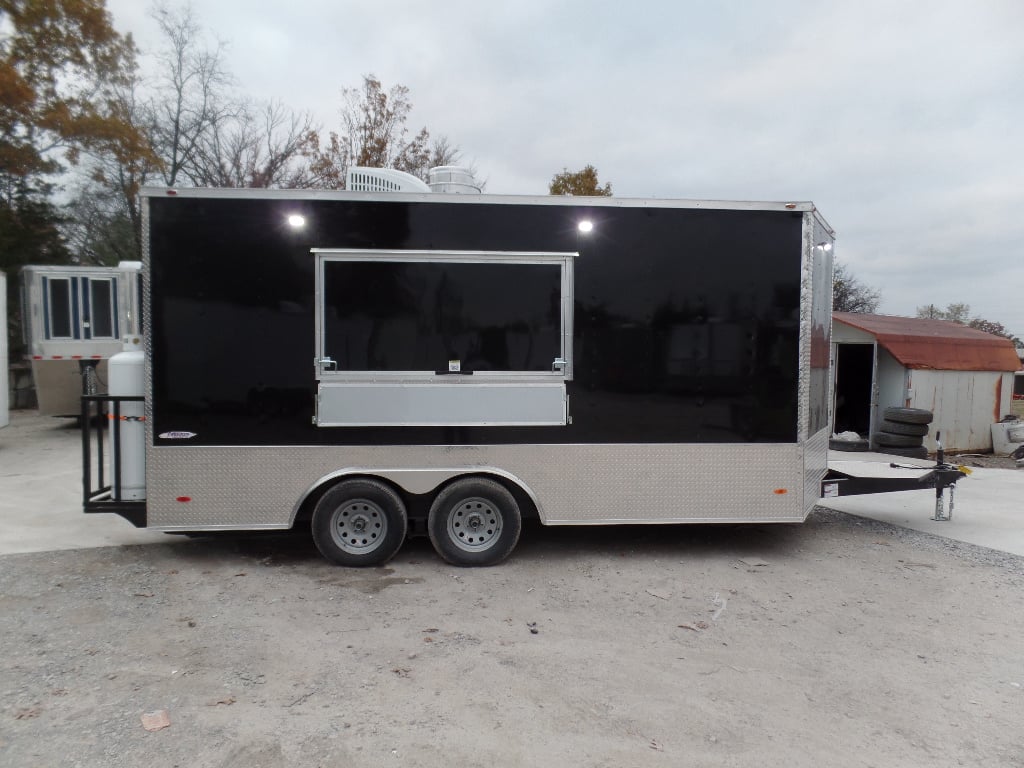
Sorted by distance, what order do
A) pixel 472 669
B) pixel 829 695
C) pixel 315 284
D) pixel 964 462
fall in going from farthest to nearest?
pixel 964 462, pixel 315 284, pixel 472 669, pixel 829 695

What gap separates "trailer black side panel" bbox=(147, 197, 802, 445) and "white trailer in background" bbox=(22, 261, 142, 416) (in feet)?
27.4

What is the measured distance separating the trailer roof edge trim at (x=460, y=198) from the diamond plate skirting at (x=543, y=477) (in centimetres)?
191

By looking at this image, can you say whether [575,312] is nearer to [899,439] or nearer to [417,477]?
[417,477]

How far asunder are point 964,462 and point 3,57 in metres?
22.9

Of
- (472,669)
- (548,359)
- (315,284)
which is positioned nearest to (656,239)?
Result: (548,359)

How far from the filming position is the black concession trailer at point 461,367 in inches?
199

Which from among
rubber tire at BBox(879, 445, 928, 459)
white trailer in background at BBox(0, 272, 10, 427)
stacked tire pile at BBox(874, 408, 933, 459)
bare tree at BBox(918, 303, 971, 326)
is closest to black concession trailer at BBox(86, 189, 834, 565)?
stacked tire pile at BBox(874, 408, 933, 459)

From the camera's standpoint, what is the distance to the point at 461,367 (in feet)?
16.9

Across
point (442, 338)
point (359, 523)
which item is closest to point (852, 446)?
point (442, 338)

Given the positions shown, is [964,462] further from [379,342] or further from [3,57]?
[3,57]

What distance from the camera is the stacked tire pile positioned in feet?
35.4

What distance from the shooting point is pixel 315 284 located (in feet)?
16.7

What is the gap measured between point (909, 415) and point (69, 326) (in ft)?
48.7

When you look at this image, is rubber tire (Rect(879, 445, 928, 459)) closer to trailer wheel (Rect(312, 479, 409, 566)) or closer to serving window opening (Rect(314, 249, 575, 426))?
serving window opening (Rect(314, 249, 575, 426))
